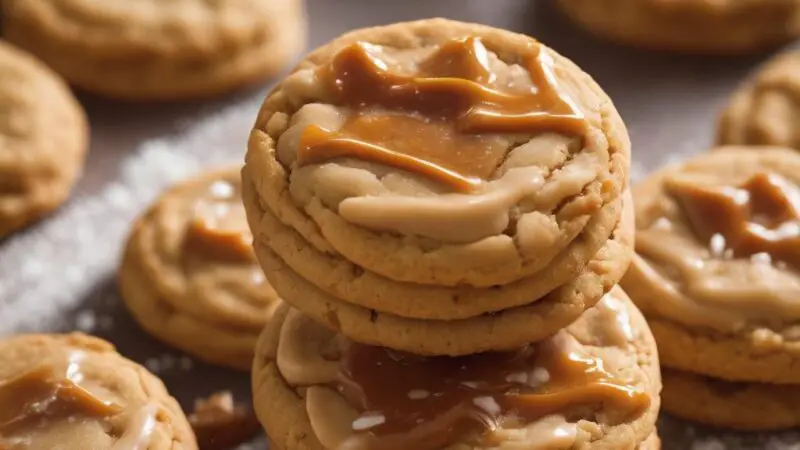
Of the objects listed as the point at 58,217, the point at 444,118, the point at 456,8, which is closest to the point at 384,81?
the point at 444,118

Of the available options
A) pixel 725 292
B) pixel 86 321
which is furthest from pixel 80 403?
pixel 725 292

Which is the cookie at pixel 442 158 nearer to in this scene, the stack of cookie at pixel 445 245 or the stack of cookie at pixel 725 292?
the stack of cookie at pixel 445 245

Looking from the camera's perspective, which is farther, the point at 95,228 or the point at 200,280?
the point at 95,228

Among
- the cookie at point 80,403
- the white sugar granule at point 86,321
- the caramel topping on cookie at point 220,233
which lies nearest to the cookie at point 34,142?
the white sugar granule at point 86,321

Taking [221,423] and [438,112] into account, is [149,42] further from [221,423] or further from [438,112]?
[438,112]

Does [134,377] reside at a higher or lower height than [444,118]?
lower

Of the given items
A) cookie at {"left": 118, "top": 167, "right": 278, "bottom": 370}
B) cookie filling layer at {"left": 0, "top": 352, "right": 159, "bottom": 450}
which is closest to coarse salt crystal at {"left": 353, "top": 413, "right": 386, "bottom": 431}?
cookie filling layer at {"left": 0, "top": 352, "right": 159, "bottom": 450}

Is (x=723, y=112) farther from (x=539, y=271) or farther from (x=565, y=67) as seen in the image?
(x=539, y=271)
